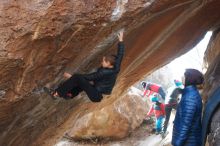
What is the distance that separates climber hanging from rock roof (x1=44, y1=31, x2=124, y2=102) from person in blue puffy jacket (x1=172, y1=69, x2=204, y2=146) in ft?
3.75

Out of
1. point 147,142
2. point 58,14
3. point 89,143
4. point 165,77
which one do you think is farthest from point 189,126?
point 165,77

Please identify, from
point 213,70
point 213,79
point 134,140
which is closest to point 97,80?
point 213,79

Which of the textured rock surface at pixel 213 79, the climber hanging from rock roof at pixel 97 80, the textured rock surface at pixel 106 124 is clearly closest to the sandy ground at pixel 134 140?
the textured rock surface at pixel 106 124

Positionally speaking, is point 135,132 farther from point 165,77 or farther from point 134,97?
point 165,77

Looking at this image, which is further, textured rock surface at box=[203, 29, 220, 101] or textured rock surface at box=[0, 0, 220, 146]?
textured rock surface at box=[203, 29, 220, 101]

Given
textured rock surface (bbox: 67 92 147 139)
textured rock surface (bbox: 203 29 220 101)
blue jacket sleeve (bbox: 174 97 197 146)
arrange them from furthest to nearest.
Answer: textured rock surface (bbox: 67 92 147 139) < textured rock surface (bbox: 203 29 220 101) < blue jacket sleeve (bbox: 174 97 197 146)

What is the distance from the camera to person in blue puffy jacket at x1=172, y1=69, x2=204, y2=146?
242 inches

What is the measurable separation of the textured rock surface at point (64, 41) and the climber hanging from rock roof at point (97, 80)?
1.39 ft

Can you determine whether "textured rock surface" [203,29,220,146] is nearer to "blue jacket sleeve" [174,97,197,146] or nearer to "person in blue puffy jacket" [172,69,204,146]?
"person in blue puffy jacket" [172,69,204,146]

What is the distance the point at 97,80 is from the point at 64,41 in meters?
0.86

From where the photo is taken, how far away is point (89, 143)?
45.3ft

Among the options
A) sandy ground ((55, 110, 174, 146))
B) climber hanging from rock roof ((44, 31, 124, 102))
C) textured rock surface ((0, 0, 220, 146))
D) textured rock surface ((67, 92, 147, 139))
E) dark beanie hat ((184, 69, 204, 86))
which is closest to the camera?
textured rock surface ((0, 0, 220, 146))

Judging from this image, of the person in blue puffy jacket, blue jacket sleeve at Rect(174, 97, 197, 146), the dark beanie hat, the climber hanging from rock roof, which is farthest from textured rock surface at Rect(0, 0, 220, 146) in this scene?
blue jacket sleeve at Rect(174, 97, 197, 146)

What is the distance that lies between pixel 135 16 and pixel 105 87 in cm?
129
